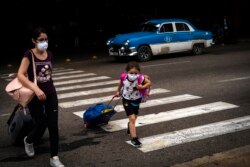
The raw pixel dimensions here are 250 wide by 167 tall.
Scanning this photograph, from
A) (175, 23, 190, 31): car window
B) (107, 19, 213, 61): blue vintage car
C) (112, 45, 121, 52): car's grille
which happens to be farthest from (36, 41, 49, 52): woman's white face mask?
(175, 23, 190, 31): car window

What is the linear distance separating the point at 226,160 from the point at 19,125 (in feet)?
10.3

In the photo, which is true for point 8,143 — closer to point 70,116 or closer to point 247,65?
point 70,116

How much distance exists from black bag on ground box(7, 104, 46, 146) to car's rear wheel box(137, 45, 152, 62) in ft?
35.2

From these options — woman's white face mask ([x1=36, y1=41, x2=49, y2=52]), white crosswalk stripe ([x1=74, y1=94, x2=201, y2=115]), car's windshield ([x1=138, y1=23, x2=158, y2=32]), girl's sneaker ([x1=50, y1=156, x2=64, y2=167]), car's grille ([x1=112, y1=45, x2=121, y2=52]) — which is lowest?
white crosswalk stripe ([x1=74, y1=94, x2=201, y2=115])

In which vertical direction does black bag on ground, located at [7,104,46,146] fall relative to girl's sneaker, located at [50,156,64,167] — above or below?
above

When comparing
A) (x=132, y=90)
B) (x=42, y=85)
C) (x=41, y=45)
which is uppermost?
(x=41, y=45)

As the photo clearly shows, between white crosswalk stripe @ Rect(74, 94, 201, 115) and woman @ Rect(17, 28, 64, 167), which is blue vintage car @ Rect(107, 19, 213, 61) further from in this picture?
woman @ Rect(17, 28, 64, 167)

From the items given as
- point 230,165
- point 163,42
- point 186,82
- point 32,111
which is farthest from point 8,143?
point 163,42

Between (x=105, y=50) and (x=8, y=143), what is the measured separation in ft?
54.3

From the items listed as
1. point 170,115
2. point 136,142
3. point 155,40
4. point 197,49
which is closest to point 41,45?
point 136,142

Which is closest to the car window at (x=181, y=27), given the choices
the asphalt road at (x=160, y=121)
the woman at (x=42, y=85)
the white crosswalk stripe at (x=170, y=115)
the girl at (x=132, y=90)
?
the asphalt road at (x=160, y=121)

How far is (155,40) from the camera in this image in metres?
17.0

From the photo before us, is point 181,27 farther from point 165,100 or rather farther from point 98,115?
point 98,115

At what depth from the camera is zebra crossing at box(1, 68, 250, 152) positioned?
668 cm
